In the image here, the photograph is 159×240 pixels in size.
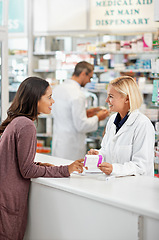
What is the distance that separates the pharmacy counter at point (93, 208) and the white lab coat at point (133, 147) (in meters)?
0.09

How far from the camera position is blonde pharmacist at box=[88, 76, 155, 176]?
2.72 m

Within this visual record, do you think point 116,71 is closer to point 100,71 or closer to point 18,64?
point 100,71

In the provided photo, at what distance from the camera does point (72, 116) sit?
507 centimetres

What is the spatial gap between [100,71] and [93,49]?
401 millimetres

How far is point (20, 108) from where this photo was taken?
2.57 metres

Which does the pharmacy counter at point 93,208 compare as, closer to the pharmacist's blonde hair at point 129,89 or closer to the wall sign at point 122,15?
the pharmacist's blonde hair at point 129,89

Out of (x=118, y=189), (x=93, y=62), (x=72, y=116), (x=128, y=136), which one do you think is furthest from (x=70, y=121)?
(x=118, y=189)

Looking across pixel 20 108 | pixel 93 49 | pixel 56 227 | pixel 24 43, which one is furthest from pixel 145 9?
pixel 56 227

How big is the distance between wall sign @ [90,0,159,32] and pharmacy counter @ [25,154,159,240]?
381 centimetres

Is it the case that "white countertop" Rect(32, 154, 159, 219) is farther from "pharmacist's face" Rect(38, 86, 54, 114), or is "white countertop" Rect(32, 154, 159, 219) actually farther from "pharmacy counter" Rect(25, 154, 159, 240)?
"pharmacist's face" Rect(38, 86, 54, 114)

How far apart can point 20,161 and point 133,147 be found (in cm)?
87

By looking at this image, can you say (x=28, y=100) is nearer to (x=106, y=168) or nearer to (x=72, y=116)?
(x=106, y=168)

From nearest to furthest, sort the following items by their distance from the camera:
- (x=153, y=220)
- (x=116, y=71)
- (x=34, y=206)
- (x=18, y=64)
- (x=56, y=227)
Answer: (x=153, y=220)
(x=56, y=227)
(x=34, y=206)
(x=116, y=71)
(x=18, y=64)

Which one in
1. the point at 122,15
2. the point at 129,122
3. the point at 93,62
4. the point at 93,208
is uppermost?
the point at 122,15
